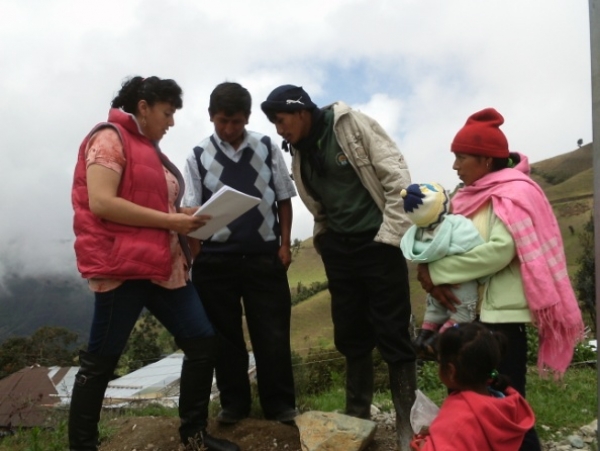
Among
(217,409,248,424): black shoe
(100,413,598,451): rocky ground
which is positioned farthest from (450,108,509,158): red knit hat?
(217,409,248,424): black shoe

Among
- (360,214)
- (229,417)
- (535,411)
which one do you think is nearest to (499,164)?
(360,214)

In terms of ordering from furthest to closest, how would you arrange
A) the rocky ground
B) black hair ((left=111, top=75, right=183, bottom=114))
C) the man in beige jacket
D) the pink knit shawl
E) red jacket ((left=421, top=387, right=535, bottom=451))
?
the rocky ground
the man in beige jacket
black hair ((left=111, top=75, right=183, bottom=114))
the pink knit shawl
red jacket ((left=421, top=387, right=535, bottom=451))

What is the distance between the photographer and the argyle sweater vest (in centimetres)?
389

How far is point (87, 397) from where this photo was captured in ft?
10.7

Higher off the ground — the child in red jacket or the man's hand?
the man's hand

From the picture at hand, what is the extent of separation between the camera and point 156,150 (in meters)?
3.50

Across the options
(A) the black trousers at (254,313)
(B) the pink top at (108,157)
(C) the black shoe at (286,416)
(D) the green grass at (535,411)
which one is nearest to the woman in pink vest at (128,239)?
(B) the pink top at (108,157)

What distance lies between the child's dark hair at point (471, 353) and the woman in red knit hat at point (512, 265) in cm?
34

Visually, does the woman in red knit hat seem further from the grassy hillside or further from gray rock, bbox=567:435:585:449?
gray rock, bbox=567:435:585:449

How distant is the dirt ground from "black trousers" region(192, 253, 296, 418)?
14 centimetres

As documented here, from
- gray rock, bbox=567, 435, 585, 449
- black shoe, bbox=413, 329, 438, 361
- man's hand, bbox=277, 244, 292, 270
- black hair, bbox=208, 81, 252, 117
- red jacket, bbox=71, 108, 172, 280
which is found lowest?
gray rock, bbox=567, 435, 585, 449

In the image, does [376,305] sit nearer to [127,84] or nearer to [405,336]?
[405,336]

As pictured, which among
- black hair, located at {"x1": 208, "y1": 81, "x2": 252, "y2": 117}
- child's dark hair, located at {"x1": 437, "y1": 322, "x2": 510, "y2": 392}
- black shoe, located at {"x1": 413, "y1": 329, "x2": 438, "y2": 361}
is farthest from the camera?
black hair, located at {"x1": 208, "y1": 81, "x2": 252, "y2": 117}

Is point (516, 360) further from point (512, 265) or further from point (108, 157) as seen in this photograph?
point (108, 157)
